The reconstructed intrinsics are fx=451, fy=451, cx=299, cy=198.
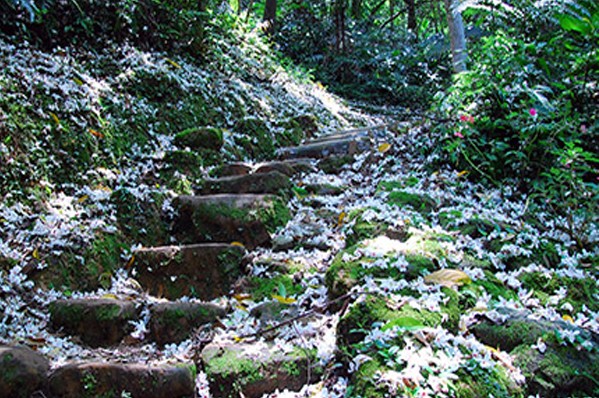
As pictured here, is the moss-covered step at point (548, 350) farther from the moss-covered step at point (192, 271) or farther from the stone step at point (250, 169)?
the stone step at point (250, 169)

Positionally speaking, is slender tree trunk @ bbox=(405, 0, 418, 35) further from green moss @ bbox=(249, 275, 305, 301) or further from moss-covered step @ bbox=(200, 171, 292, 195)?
green moss @ bbox=(249, 275, 305, 301)

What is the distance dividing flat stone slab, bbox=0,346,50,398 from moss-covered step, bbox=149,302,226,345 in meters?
0.64

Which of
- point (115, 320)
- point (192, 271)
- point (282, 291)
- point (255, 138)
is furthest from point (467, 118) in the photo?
point (115, 320)

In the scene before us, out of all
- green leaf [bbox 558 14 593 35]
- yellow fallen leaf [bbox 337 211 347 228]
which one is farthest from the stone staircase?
green leaf [bbox 558 14 593 35]

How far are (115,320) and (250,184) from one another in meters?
1.97

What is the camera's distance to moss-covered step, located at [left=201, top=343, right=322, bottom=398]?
206cm

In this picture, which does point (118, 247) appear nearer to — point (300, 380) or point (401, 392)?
point (300, 380)

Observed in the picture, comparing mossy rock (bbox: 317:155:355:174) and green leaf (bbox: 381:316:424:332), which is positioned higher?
mossy rock (bbox: 317:155:355:174)

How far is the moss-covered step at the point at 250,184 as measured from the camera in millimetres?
4230

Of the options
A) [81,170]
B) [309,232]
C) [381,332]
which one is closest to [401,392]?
[381,332]

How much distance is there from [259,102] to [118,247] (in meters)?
3.87

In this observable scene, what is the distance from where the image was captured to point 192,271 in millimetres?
3188

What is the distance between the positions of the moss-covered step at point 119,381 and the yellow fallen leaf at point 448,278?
128 centimetres

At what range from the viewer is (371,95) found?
39.8ft
